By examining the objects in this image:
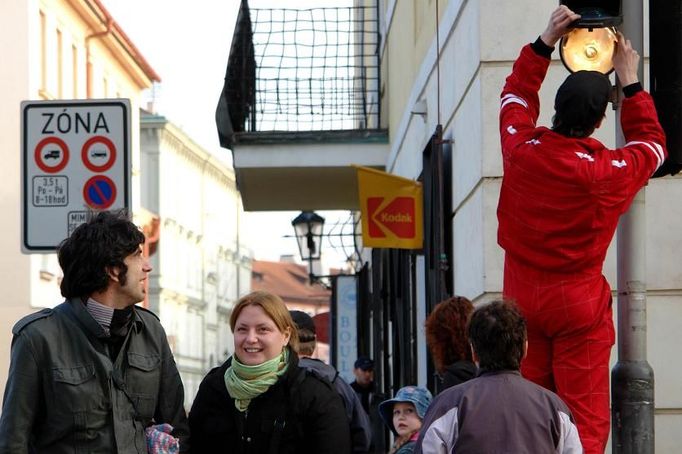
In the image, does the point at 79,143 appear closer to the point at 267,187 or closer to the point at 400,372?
the point at 400,372

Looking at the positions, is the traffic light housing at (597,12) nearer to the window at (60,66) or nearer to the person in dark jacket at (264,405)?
the person in dark jacket at (264,405)

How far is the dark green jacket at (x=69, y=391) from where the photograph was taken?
518 cm

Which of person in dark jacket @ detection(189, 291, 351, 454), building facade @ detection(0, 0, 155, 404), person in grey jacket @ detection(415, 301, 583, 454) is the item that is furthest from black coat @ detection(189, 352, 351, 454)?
building facade @ detection(0, 0, 155, 404)

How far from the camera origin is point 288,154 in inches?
705

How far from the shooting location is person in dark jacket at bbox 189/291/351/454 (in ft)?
19.5

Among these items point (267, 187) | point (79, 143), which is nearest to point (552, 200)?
point (79, 143)

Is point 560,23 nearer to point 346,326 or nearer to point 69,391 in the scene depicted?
point 69,391

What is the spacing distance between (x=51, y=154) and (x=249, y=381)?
163 inches

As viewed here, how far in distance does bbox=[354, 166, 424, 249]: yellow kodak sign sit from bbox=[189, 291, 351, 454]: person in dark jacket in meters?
6.97

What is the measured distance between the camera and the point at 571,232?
5762 mm

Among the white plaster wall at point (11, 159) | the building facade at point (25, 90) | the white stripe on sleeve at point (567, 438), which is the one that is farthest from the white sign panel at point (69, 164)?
the white plaster wall at point (11, 159)

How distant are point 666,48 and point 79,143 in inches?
172

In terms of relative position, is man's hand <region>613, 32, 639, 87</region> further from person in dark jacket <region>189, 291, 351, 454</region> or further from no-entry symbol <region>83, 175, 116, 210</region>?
no-entry symbol <region>83, 175, 116, 210</region>

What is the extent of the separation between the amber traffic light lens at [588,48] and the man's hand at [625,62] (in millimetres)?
22
